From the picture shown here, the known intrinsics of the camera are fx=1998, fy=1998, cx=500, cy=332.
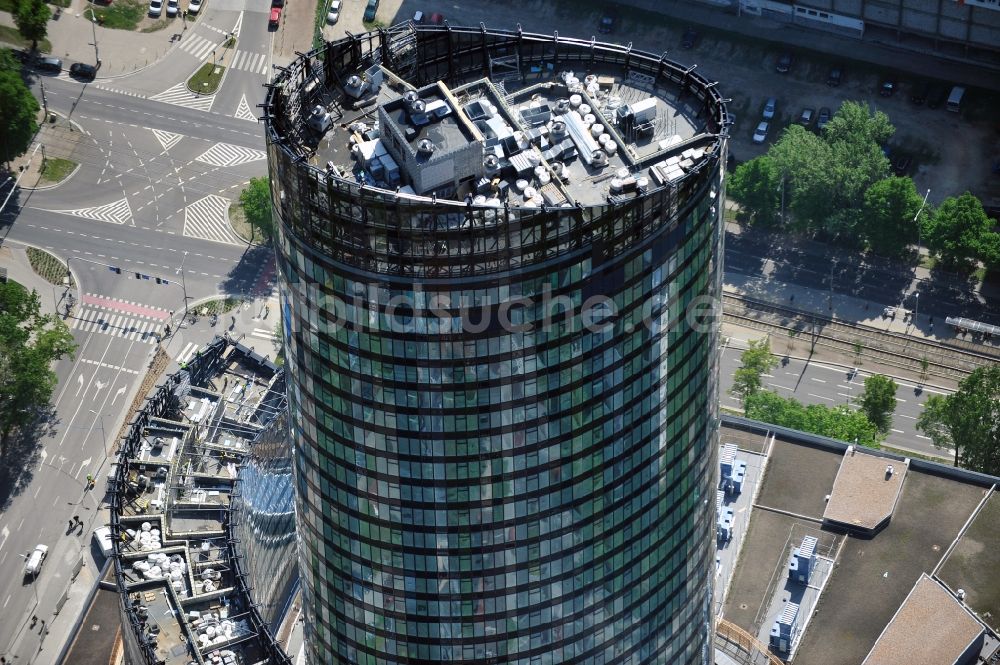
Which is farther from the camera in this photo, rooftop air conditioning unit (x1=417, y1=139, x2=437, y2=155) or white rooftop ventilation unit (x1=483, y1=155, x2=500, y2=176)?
white rooftop ventilation unit (x1=483, y1=155, x2=500, y2=176)

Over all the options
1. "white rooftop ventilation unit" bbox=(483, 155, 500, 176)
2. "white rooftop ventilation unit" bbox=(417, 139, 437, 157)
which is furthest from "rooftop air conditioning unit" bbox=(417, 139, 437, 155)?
"white rooftop ventilation unit" bbox=(483, 155, 500, 176)

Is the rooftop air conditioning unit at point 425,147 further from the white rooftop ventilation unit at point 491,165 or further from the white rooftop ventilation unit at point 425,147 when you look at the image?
the white rooftop ventilation unit at point 491,165

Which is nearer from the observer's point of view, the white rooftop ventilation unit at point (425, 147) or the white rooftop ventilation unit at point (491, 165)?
the white rooftop ventilation unit at point (425, 147)

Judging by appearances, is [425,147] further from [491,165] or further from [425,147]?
[491,165]

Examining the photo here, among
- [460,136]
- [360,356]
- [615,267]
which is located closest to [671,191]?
[615,267]

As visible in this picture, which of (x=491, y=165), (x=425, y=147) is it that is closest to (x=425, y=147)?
(x=425, y=147)

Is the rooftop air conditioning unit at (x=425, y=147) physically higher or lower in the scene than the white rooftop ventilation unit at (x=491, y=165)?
lower

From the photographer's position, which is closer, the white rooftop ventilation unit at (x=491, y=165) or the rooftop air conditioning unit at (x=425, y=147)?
the rooftop air conditioning unit at (x=425, y=147)

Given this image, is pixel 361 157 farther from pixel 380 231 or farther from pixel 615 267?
pixel 615 267

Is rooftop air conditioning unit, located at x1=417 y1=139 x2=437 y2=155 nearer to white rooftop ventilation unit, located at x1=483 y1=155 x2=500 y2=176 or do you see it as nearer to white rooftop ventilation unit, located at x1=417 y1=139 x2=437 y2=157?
white rooftop ventilation unit, located at x1=417 y1=139 x2=437 y2=157

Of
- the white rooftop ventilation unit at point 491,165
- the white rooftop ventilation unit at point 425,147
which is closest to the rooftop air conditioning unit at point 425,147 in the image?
the white rooftop ventilation unit at point 425,147
